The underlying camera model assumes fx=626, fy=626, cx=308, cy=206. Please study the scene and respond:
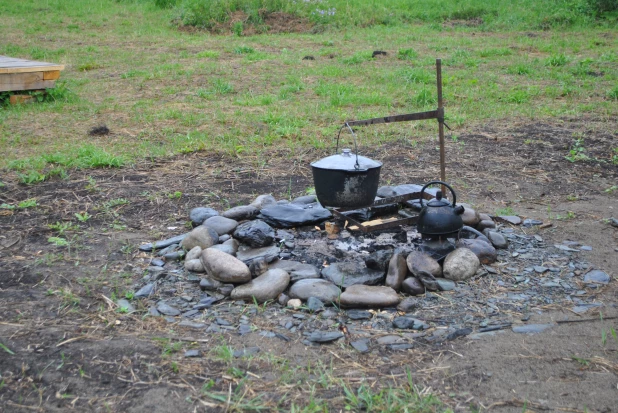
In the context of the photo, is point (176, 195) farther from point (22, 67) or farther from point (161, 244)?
point (22, 67)

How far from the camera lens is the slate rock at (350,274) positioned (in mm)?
3625

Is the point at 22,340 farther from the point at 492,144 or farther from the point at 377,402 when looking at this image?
the point at 492,144

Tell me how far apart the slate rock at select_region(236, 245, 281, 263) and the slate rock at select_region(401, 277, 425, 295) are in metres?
0.80

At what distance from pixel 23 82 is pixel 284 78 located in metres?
3.57

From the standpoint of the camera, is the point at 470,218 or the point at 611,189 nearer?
the point at 470,218

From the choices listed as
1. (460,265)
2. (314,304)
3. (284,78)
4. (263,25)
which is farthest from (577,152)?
(263,25)

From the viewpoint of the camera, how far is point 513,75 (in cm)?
927

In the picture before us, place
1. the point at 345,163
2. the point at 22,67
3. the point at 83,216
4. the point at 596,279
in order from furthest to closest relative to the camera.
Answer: the point at 22,67 < the point at 83,216 < the point at 345,163 < the point at 596,279

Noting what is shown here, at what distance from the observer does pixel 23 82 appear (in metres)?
8.08

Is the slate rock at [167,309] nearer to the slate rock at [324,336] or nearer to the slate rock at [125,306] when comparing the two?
the slate rock at [125,306]

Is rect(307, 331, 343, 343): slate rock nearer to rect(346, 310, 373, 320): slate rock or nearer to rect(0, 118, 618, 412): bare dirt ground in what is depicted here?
rect(0, 118, 618, 412): bare dirt ground

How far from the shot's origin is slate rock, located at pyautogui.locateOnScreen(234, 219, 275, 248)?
398 centimetres

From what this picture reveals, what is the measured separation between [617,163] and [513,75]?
12.4ft

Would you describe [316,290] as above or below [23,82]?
below
